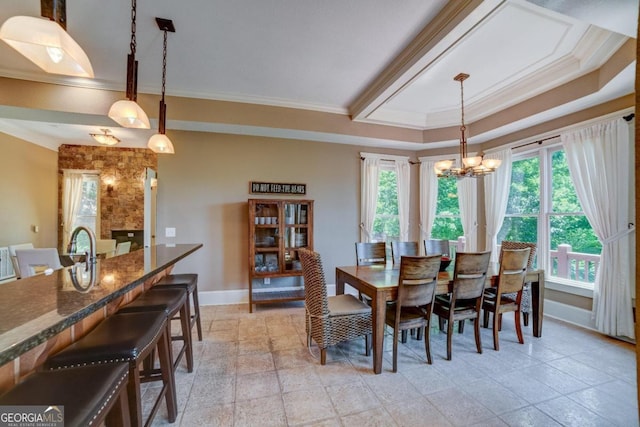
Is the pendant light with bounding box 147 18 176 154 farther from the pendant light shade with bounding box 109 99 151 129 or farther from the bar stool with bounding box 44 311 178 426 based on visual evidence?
the bar stool with bounding box 44 311 178 426

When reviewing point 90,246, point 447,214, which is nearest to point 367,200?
point 447,214

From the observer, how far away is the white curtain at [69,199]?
574 cm

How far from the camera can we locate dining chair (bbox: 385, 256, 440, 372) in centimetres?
224

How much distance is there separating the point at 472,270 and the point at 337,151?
2913 millimetres

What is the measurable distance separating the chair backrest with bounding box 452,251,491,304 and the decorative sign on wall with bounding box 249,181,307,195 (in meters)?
2.62

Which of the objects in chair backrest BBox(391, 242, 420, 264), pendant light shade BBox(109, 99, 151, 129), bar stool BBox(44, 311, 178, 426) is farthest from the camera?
chair backrest BBox(391, 242, 420, 264)

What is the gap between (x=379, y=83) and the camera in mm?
3125

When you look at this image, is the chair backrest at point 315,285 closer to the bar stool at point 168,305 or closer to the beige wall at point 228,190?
the bar stool at point 168,305

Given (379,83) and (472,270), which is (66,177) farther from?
(472,270)

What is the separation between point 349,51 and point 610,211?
338 cm

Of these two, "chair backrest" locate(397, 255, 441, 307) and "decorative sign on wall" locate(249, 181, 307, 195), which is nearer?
"chair backrest" locate(397, 255, 441, 307)

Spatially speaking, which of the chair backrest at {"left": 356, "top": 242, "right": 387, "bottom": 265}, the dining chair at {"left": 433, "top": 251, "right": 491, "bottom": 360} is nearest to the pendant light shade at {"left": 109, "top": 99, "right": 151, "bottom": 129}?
the chair backrest at {"left": 356, "top": 242, "right": 387, "bottom": 265}

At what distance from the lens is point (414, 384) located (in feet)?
6.93

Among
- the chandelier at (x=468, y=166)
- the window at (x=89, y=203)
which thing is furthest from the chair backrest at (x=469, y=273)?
the window at (x=89, y=203)
